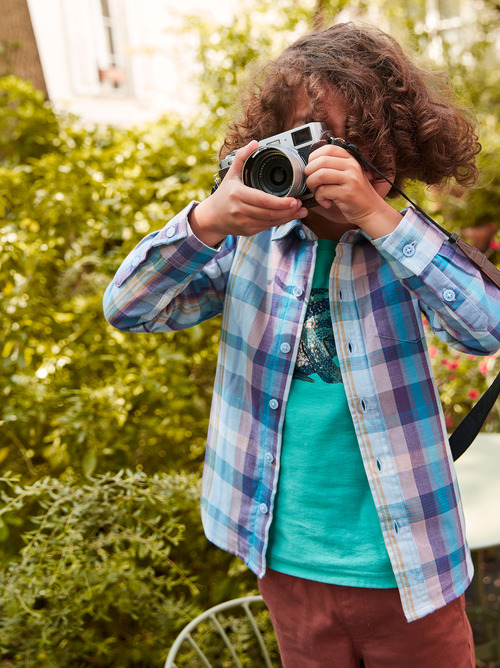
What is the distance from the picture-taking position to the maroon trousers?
37.9 inches

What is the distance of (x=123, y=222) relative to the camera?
1933 millimetres

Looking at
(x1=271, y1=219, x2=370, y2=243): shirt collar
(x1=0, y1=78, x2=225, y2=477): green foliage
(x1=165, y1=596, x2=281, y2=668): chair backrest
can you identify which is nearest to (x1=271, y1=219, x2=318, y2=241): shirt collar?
(x1=271, y1=219, x2=370, y2=243): shirt collar

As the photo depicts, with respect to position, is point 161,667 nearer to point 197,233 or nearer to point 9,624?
point 9,624

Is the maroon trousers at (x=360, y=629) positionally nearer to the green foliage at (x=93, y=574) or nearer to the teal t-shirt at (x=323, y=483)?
the teal t-shirt at (x=323, y=483)

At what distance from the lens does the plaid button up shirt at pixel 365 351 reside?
90 centimetres

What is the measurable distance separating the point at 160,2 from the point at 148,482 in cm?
726

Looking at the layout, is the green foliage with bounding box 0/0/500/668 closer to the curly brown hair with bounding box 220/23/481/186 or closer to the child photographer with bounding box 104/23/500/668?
the curly brown hair with bounding box 220/23/481/186

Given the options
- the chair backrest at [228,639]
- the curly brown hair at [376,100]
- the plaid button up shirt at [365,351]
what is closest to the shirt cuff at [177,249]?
the plaid button up shirt at [365,351]

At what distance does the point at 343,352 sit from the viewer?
95 cm

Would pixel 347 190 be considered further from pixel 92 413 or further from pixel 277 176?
pixel 92 413

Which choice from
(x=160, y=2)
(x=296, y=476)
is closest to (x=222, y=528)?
(x=296, y=476)

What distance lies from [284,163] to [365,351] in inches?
12.5

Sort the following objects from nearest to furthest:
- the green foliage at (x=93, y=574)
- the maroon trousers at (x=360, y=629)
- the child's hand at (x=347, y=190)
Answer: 1. the child's hand at (x=347, y=190)
2. the maroon trousers at (x=360, y=629)
3. the green foliage at (x=93, y=574)

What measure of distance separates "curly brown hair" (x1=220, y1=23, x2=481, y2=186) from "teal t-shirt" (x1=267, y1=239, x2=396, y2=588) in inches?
10.8
